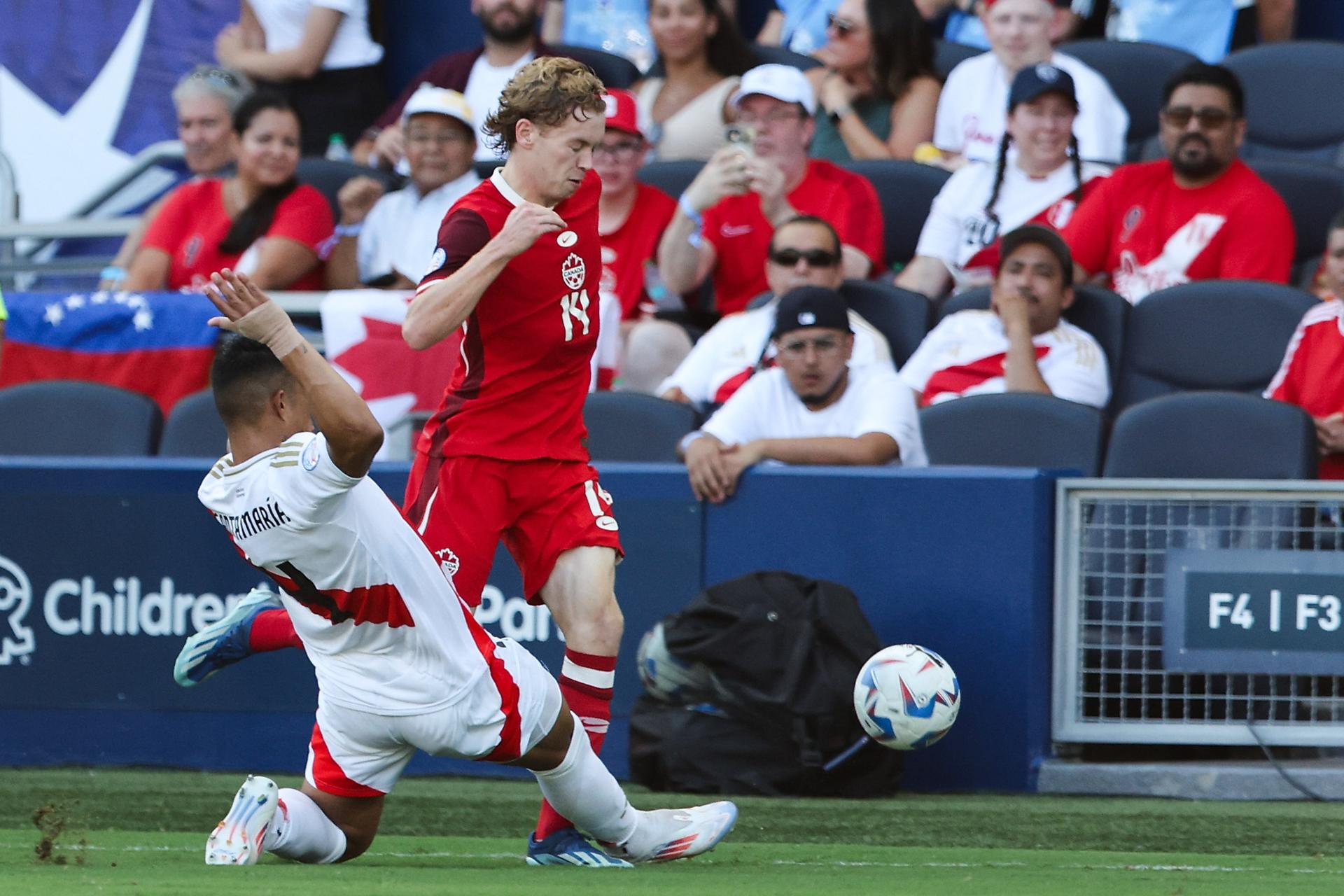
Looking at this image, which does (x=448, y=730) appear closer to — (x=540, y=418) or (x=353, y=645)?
(x=353, y=645)

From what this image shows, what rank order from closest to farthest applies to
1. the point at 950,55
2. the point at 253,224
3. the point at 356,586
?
the point at 356,586, the point at 253,224, the point at 950,55

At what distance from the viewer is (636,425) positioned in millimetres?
7285

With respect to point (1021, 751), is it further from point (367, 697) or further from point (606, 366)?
point (367, 697)

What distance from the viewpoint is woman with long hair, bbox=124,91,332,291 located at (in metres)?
8.74

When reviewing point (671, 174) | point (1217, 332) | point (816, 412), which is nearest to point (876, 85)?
point (671, 174)

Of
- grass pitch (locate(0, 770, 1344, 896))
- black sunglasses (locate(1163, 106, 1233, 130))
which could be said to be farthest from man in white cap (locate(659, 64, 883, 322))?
grass pitch (locate(0, 770, 1344, 896))

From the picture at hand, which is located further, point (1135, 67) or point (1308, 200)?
point (1135, 67)

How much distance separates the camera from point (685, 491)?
6836 mm

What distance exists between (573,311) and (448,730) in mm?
1205

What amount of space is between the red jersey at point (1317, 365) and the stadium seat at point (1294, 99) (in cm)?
220

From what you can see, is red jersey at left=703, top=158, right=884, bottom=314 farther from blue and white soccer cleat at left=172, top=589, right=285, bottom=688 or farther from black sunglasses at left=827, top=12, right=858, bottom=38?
blue and white soccer cleat at left=172, top=589, right=285, bottom=688

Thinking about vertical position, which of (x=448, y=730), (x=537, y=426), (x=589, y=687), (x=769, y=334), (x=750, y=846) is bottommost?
(x=750, y=846)

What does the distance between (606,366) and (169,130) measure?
5387 mm

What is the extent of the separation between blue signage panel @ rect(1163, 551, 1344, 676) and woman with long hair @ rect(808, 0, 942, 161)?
3638 millimetres
